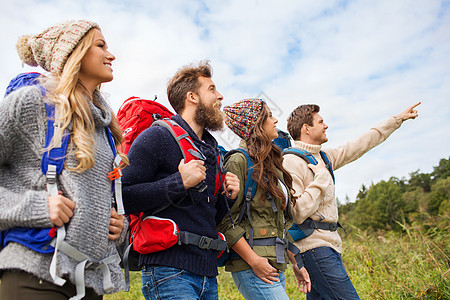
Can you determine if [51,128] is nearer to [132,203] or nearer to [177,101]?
[132,203]

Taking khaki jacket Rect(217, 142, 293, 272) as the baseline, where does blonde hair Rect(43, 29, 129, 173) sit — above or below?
above

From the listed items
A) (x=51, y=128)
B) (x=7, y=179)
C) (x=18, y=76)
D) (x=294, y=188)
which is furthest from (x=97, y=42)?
(x=294, y=188)

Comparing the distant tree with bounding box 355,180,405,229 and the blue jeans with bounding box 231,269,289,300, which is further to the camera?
the distant tree with bounding box 355,180,405,229

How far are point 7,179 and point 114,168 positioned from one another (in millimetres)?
491

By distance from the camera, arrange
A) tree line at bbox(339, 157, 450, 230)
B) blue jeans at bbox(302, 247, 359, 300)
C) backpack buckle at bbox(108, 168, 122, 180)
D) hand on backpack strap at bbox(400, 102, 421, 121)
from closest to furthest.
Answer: backpack buckle at bbox(108, 168, 122, 180)
blue jeans at bbox(302, 247, 359, 300)
hand on backpack strap at bbox(400, 102, 421, 121)
tree line at bbox(339, 157, 450, 230)

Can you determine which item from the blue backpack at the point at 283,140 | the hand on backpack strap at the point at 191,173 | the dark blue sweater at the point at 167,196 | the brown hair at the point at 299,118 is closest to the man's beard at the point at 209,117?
the dark blue sweater at the point at 167,196

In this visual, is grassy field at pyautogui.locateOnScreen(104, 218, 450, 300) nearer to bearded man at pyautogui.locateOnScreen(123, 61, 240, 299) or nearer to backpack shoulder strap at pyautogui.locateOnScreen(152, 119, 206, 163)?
bearded man at pyautogui.locateOnScreen(123, 61, 240, 299)

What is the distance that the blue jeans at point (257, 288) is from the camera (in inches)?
118

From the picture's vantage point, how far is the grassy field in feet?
16.9

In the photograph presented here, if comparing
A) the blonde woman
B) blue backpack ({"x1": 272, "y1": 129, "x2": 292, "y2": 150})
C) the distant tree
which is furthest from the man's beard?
the distant tree

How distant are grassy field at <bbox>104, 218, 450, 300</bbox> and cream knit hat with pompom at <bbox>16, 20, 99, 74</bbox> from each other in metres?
4.72

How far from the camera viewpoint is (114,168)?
6.89 ft

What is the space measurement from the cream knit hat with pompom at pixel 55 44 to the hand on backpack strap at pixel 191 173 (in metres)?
0.88

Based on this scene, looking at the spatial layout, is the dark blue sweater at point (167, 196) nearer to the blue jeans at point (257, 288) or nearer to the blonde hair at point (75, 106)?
the blonde hair at point (75, 106)
